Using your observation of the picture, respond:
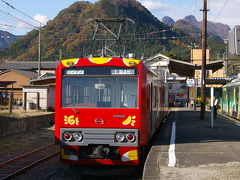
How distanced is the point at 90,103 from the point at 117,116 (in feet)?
2.36

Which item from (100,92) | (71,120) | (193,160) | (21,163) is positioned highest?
(100,92)

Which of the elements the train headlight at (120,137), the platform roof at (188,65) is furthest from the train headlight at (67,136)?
the platform roof at (188,65)

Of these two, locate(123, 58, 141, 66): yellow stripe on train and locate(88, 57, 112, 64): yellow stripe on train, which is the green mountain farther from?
locate(123, 58, 141, 66): yellow stripe on train

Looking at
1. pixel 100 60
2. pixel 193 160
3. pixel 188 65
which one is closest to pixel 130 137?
pixel 193 160

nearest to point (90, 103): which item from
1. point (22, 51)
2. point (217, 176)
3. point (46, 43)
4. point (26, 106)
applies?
point (217, 176)

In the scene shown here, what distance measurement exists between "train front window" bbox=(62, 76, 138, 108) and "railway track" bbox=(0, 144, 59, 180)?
2.57 meters

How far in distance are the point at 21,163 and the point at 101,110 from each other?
4.42 metres

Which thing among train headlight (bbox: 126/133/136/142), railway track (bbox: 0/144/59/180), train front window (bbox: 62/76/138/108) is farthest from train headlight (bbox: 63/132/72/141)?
railway track (bbox: 0/144/59/180)

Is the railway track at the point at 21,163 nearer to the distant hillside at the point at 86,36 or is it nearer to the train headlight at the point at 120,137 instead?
the train headlight at the point at 120,137

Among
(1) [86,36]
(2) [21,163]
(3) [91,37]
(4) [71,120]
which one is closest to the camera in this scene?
(4) [71,120]

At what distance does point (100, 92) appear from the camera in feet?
30.6

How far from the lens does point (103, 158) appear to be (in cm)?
904

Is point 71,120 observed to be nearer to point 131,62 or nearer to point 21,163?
point 131,62

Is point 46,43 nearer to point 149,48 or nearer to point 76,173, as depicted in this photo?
point 149,48
